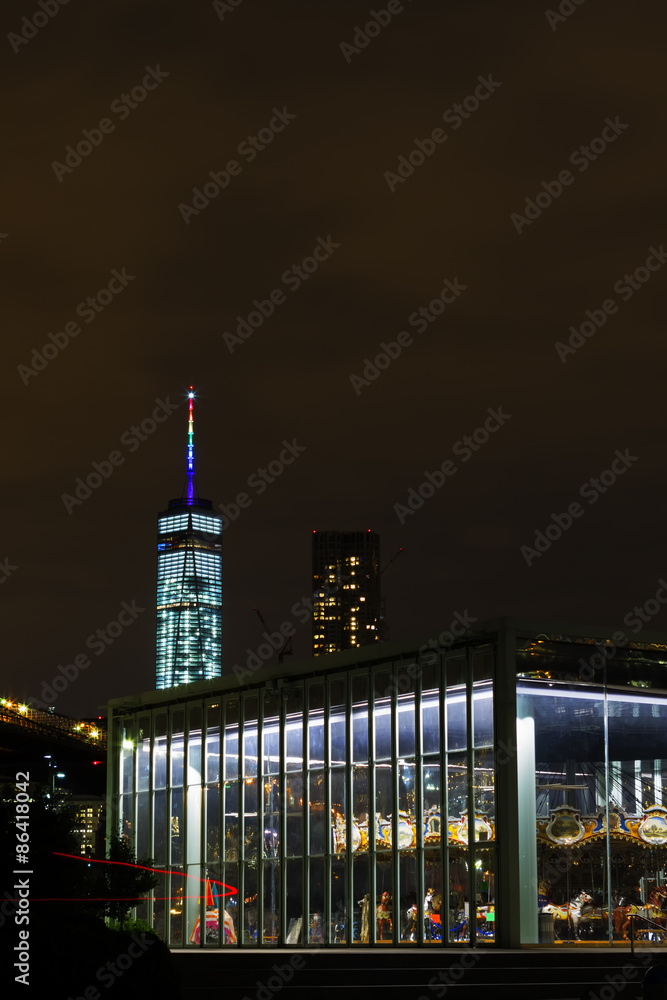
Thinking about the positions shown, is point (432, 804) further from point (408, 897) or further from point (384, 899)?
point (384, 899)

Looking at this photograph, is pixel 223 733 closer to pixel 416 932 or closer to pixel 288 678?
pixel 288 678

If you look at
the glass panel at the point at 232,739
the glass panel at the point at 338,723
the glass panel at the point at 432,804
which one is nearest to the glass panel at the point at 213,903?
the glass panel at the point at 232,739

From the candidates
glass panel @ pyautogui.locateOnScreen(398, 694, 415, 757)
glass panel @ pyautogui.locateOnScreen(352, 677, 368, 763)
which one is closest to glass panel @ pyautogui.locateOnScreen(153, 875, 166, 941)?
glass panel @ pyautogui.locateOnScreen(352, 677, 368, 763)

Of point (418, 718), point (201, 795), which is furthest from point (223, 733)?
point (418, 718)

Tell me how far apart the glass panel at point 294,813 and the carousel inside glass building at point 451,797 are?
43 millimetres

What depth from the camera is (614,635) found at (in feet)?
102

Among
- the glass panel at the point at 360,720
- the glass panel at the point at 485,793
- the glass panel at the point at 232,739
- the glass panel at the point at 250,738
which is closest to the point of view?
the glass panel at the point at 485,793

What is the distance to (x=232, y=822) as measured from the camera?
37531 mm

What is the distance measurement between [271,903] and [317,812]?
286 centimetres

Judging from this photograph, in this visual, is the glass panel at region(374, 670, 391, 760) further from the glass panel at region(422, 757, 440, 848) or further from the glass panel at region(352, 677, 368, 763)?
the glass panel at region(422, 757, 440, 848)

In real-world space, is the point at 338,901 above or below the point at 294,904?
above

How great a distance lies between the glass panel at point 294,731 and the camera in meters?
35.6

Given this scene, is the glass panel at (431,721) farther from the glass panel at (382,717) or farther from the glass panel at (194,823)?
the glass panel at (194,823)

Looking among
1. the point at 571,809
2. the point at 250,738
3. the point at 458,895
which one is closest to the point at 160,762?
the point at 250,738
